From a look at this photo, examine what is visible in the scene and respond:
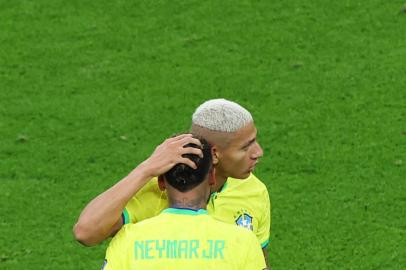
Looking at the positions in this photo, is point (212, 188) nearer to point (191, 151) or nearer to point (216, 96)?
point (191, 151)

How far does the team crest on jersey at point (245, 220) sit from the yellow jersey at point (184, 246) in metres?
1.20

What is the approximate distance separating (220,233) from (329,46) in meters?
7.20

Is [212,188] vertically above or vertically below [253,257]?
below

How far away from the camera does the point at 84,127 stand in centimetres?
997

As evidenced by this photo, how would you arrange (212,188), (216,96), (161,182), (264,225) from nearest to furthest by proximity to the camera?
(161,182) → (212,188) → (264,225) → (216,96)

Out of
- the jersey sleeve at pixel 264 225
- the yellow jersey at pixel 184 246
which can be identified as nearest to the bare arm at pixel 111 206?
the yellow jersey at pixel 184 246

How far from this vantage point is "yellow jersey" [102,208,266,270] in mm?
4102

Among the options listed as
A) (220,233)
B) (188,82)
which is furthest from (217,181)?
(188,82)

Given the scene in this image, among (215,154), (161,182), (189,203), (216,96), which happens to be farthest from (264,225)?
(216,96)

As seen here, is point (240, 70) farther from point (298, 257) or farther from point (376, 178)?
point (298, 257)

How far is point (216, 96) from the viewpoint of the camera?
10.3m

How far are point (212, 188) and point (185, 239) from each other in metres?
0.95

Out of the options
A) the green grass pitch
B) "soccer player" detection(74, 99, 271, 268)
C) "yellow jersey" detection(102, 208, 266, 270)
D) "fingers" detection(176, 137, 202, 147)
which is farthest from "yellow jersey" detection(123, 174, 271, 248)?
the green grass pitch

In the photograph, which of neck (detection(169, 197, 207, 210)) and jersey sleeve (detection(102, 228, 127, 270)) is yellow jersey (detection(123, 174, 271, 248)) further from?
jersey sleeve (detection(102, 228, 127, 270))
